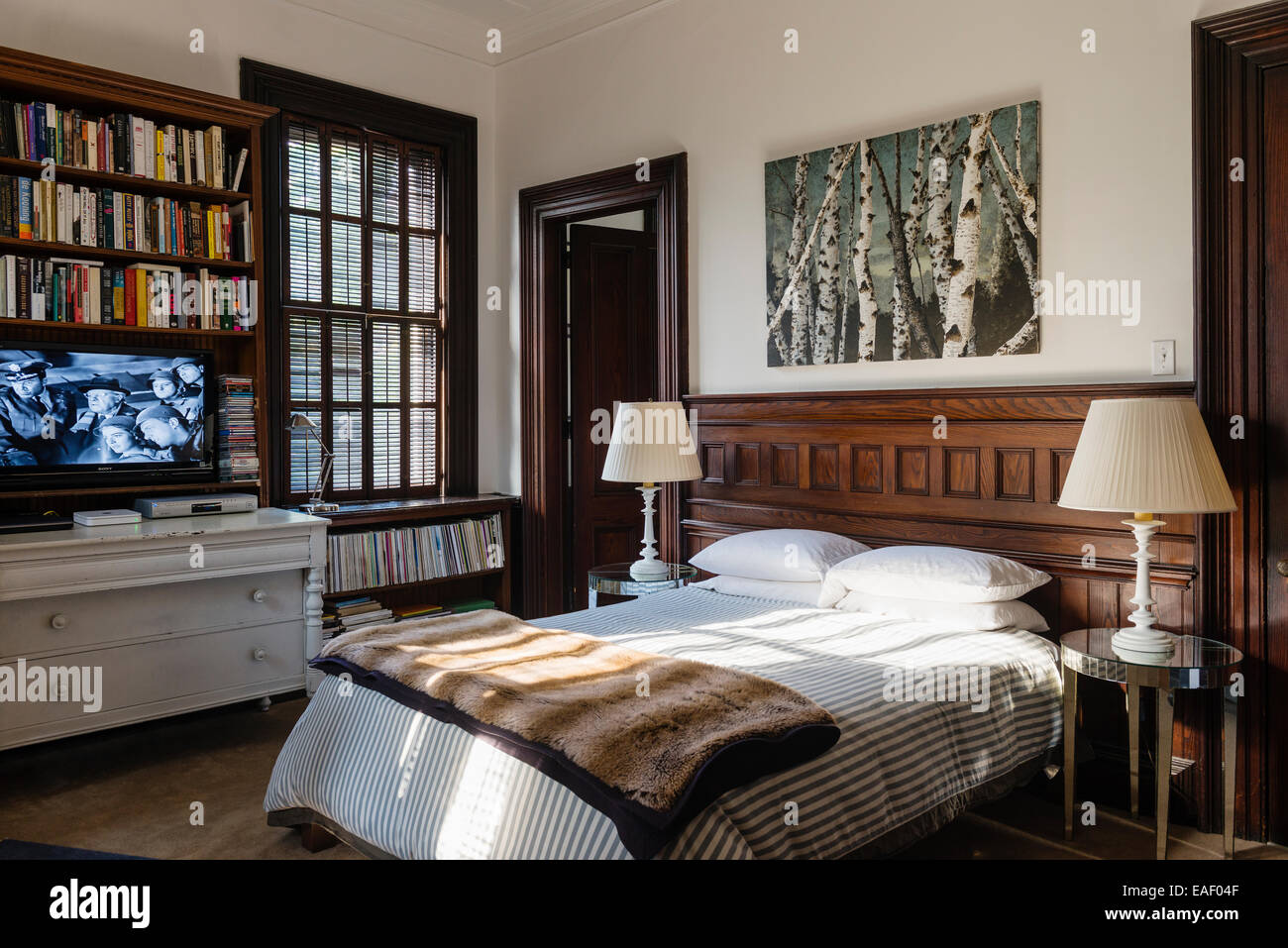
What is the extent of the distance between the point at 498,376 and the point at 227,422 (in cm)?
161

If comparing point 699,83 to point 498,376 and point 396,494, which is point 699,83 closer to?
point 498,376

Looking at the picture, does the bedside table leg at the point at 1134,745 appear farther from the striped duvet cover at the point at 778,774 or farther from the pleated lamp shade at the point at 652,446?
the pleated lamp shade at the point at 652,446

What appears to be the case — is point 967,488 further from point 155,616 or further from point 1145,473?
point 155,616

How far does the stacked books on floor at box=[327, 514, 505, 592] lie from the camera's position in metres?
4.30

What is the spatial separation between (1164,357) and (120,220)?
373cm

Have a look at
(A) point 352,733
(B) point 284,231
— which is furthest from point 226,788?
(B) point 284,231

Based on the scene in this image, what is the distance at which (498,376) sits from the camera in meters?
5.22

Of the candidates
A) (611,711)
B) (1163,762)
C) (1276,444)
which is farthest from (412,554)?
(1276,444)

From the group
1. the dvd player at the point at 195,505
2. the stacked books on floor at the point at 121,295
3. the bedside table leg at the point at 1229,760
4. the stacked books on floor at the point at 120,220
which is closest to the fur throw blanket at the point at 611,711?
the bedside table leg at the point at 1229,760

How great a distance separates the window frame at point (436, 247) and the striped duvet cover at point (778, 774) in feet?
6.86

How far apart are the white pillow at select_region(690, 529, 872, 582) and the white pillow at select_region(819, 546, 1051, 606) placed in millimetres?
128

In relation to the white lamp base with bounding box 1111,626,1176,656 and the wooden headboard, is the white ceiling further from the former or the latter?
the white lamp base with bounding box 1111,626,1176,656

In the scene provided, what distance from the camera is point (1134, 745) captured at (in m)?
2.88

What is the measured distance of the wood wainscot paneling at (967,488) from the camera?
3.00 m
